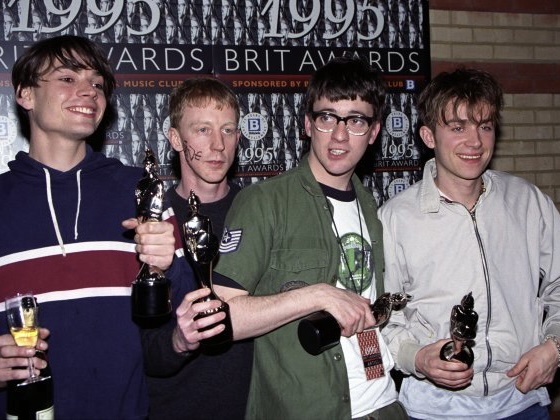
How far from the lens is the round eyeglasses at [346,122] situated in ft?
8.14

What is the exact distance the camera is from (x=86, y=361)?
2.12 metres

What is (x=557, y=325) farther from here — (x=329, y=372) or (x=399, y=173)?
(x=399, y=173)

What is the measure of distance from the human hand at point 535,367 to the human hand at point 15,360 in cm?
179

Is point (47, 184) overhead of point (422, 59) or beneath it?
beneath

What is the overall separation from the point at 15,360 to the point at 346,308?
3.64 feet

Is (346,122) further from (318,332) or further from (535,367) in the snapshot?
(535,367)

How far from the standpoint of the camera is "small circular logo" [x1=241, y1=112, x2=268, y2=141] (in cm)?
397

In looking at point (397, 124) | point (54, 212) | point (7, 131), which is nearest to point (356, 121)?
point (54, 212)

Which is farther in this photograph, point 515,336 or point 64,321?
point 515,336

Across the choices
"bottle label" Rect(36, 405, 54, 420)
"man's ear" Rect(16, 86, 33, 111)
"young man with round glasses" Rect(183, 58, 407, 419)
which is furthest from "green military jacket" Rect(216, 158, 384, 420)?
"man's ear" Rect(16, 86, 33, 111)

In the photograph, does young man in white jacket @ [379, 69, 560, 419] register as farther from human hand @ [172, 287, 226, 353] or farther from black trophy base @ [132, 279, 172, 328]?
black trophy base @ [132, 279, 172, 328]

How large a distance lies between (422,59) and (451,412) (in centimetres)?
265

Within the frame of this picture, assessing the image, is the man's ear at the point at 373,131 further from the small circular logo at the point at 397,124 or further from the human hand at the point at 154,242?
the small circular logo at the point at 397,124

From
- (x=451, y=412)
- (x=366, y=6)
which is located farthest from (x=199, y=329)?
(x=366, y=6)
